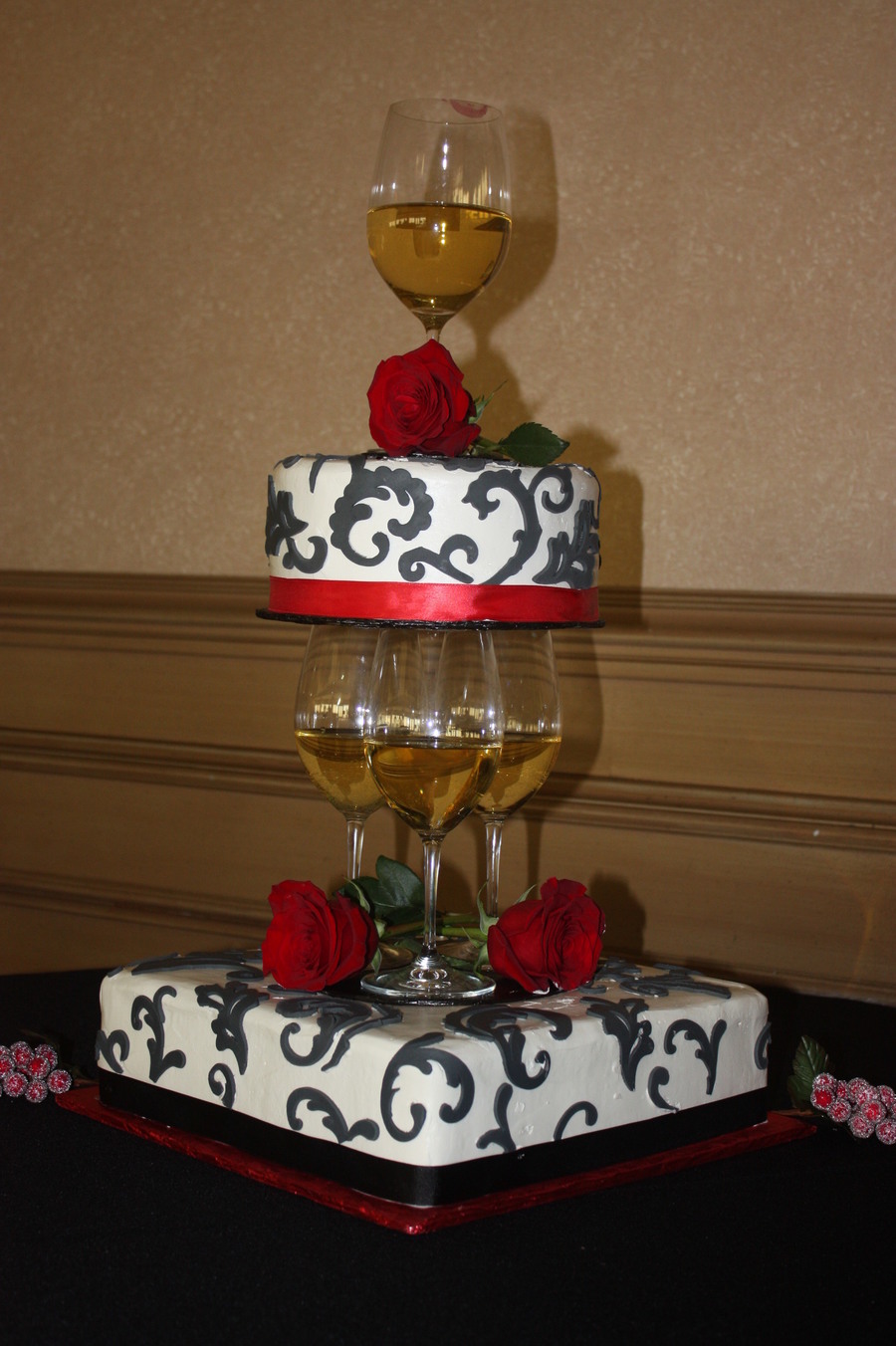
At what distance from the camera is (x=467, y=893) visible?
2045 millimetres

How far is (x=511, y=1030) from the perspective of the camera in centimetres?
85

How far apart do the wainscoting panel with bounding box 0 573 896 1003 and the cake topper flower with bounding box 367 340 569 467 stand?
0.99m

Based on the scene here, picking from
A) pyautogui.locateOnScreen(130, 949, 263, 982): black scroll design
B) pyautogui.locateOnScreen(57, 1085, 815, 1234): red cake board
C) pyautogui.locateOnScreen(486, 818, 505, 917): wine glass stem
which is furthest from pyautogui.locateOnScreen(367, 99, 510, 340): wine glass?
pyautogui.locateOnScreen(57, 1085, 815, 1234): red cake board

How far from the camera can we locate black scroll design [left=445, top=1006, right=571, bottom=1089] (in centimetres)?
84

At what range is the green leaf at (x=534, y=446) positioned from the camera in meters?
0.97

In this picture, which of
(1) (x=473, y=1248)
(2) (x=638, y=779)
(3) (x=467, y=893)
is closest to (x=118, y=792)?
(3) (x=467, y=893)

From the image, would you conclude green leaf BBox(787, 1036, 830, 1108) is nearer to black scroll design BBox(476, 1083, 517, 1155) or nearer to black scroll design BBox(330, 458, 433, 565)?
black scroll design BBox(476, 1083, 517, 1155)

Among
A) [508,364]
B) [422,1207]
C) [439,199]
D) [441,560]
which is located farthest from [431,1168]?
[508,364]

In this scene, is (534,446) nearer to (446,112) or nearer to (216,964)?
(446,112)

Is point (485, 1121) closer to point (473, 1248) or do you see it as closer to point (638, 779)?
point (473, 1248)

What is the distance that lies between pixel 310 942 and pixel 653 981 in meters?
0.26

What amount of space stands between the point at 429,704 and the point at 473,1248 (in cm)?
32

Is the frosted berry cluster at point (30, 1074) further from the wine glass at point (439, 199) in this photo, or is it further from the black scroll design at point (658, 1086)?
the wine glass at point (439, 199)

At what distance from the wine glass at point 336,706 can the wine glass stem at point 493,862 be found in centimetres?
9
